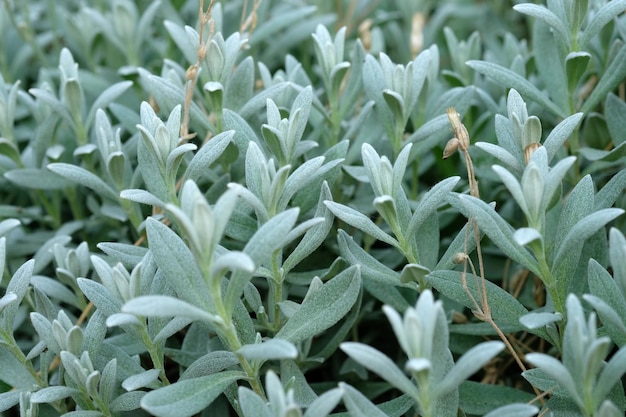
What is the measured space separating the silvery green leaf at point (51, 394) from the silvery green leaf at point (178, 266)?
28cm

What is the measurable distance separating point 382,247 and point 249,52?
74 cm

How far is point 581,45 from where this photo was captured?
1646mm

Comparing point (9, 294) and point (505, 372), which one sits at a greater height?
point (9, 294)

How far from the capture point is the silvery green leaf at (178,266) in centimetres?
126

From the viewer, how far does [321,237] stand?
4.65 feet

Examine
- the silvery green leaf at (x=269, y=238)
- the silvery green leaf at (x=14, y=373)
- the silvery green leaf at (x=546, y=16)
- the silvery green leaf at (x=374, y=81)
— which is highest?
the silvery green leaf at (x=546, y=16)

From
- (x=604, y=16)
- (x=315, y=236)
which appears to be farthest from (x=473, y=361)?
(x=604, y=16)

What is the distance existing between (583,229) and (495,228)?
0.47 ft

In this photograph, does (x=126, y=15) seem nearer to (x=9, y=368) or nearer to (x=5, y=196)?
(x=5, y=196)

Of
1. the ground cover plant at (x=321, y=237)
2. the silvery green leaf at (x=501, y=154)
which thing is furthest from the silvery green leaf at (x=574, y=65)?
the silvery green leaf at (x=501, y=154)

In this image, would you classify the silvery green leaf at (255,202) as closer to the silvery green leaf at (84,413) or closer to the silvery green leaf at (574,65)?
the silvery green leaf at (84,413)

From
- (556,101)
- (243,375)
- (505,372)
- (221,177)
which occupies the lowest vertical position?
(505,372)

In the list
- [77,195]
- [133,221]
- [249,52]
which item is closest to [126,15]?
[249,52]

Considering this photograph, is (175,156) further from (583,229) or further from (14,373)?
(583,229)
